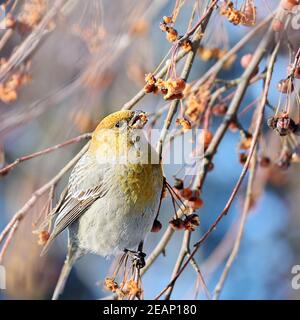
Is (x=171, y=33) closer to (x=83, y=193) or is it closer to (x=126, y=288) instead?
(x=126, y=288)

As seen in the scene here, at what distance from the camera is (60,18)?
2.62 metres

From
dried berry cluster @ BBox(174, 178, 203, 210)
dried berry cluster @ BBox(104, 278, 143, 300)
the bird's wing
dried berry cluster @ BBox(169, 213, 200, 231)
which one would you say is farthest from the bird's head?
dried berry cluster @ BBox(104, 278, 143, 300)

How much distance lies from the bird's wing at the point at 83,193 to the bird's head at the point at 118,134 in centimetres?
10

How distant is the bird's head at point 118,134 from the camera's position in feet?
8.04

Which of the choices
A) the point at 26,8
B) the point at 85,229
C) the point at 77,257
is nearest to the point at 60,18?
the point at 26,8

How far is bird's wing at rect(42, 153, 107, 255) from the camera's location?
2.73 meters

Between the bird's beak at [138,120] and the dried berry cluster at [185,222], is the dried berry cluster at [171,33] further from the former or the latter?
the dried berry cluster at [185,222]

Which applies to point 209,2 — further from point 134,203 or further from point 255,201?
point 255,201

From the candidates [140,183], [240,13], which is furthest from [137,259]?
[240,13]

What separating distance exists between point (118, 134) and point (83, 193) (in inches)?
15.4

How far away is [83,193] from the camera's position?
2.79 metres

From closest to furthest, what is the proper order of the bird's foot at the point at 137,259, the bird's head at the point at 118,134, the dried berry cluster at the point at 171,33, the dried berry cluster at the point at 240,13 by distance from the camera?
1. the dried berry cluster at the point at 171,33
2. the dried berry cluster at the point at 240,13
3. the bird's foot at the point at 137,259
4. the bird's head at the point at 118,134

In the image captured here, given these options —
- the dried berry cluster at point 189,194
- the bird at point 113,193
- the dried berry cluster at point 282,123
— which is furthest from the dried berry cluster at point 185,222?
the dried berry cluster at point 282,123

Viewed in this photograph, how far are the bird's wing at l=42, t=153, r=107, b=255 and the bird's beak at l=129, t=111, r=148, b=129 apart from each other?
1.13 feet
